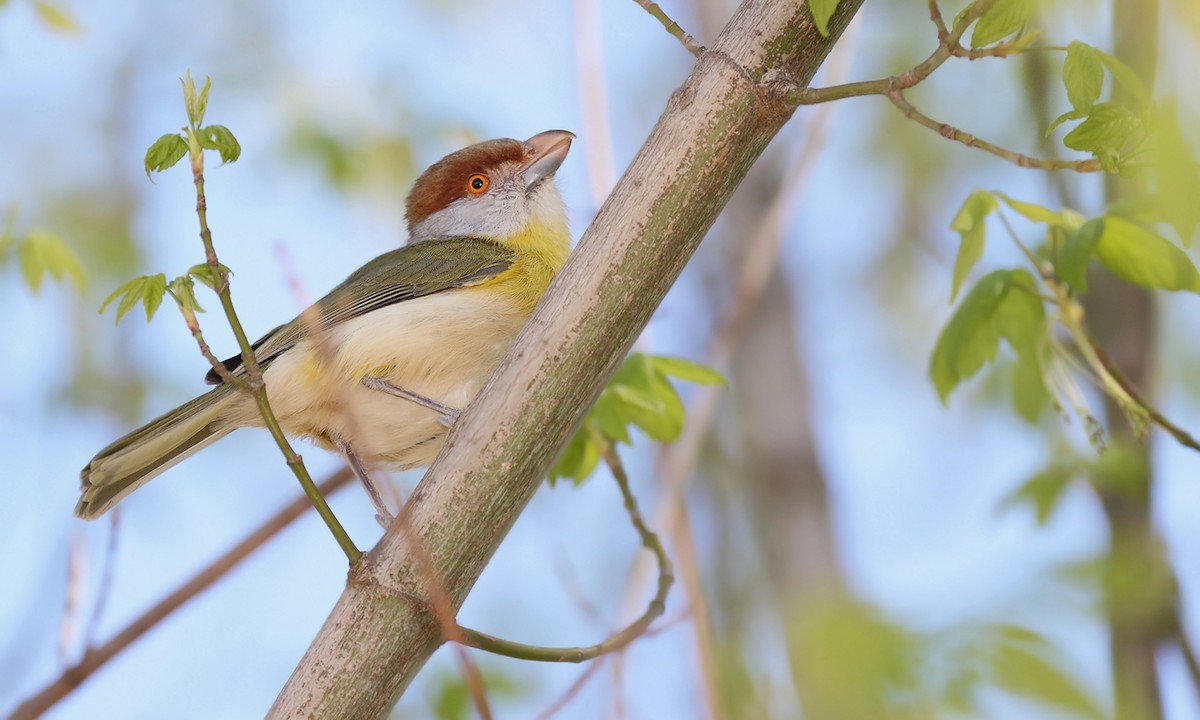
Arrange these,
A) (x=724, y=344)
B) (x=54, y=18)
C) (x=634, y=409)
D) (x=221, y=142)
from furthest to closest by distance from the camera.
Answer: (x=724, y=344) < (x=54, y=18) < (x=634, y=409) < (x=221, y=142)

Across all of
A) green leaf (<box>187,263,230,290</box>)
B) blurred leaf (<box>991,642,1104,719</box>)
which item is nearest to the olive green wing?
green leaf (<box>187,263,230,290</box>)

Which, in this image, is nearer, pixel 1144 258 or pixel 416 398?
pixel 1144 258

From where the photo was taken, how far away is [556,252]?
5.07 m

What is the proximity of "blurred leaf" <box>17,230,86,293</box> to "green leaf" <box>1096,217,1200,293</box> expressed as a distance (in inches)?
138

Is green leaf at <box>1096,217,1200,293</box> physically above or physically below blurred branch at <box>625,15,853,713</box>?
below

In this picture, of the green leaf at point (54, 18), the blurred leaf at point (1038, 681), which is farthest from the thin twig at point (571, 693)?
the green leaf at point (54, 18)

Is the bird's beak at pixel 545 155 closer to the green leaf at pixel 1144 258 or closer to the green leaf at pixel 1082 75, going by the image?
the green leaf at pixel 1144 258

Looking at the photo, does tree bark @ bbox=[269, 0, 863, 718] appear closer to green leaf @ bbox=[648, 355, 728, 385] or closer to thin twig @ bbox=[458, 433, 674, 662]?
thin twig @ bbox=[458, 433, 674, 662]

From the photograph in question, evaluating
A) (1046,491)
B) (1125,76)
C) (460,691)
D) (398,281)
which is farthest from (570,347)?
(460,691)

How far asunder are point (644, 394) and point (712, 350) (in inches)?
101

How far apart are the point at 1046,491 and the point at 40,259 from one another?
150 inches

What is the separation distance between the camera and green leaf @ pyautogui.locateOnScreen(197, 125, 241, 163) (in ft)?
8.32

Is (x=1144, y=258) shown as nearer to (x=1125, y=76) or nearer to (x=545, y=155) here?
(x=1125, y=76)

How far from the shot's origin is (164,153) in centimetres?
252
